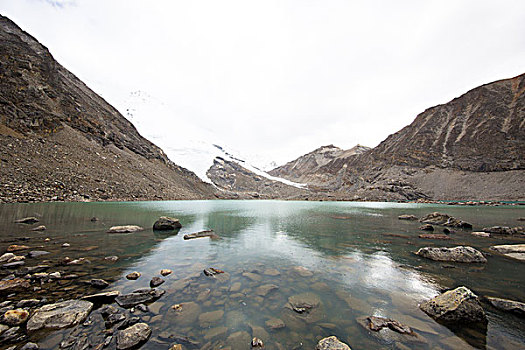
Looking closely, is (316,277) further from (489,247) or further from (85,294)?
(489,247)

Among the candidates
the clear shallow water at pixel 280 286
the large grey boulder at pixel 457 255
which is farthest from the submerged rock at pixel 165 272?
the large grey boulder at pixel 457 255

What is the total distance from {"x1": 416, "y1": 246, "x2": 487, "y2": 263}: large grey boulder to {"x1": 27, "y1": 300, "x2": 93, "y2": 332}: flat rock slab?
1423 centimetres

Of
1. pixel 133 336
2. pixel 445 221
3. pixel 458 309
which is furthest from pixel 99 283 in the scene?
pixel 445 221

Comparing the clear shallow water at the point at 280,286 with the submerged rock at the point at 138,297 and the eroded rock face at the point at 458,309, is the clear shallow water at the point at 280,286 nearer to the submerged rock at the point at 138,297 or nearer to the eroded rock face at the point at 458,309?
the eroded rock face at the point at 458,309

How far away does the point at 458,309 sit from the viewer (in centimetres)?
517

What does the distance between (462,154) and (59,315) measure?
486ft

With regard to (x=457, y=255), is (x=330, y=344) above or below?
below

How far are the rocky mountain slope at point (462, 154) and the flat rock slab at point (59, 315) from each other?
384 ft

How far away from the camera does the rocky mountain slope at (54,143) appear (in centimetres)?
3575

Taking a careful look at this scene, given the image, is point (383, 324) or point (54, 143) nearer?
point (383, 324)

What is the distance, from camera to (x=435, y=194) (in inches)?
3912

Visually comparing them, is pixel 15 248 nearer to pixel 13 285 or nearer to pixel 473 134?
pixel 13 285

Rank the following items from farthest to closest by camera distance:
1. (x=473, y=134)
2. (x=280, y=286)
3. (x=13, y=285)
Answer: (x=473, y=134) → (x=280, y=286) → (x=13, y=285)

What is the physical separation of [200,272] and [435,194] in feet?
413
